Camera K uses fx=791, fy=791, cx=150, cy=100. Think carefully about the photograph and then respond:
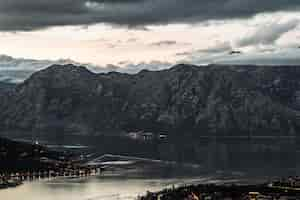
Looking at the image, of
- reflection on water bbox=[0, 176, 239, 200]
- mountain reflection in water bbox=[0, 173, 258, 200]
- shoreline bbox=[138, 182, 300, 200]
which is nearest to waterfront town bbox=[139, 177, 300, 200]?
shoreline bbox=[138, 182, 300, 200]

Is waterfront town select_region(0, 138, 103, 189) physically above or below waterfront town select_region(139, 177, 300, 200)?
above

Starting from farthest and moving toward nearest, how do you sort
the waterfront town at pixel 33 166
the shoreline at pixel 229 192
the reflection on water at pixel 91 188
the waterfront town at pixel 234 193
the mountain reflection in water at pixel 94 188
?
the waterfront town at pixel 33 166 → the mountain reflection in water at pixel 94 188 → the reflection on water at pixel 91 188 → the shoreline at pixel 229 192 → the waterfront town at pixel 234 193

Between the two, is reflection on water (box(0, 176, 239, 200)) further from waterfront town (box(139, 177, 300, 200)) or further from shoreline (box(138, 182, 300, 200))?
waterfront town (box(139, 177, 300, 200))

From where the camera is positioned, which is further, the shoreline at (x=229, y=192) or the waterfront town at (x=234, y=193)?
the shoreline at (x=229, y=192)

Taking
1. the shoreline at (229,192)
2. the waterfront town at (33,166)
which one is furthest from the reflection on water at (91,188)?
the waterfront town at (33,166)

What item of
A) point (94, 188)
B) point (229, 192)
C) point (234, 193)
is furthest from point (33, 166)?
point (234, 193)

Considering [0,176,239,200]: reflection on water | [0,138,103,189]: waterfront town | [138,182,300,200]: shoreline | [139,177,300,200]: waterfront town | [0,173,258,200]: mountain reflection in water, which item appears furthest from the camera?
[0,138,103,189]: waterfront town

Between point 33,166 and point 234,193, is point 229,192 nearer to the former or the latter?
point 234,193

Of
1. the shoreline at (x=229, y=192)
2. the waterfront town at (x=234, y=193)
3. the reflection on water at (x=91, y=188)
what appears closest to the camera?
the waterfront town at (x=234, y=193)

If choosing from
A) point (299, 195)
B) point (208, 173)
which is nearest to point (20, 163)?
point (208, 173)

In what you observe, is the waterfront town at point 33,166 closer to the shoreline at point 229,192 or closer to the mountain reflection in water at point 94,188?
the mountain reflection in water at point 94,188

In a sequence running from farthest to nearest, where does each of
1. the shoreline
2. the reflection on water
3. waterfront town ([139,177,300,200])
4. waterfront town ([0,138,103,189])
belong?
1. waterfront town ([0,138,103,189])
2. the reflection on water
3. the shoreline
4. waterfront town ([139,177,300,200])
